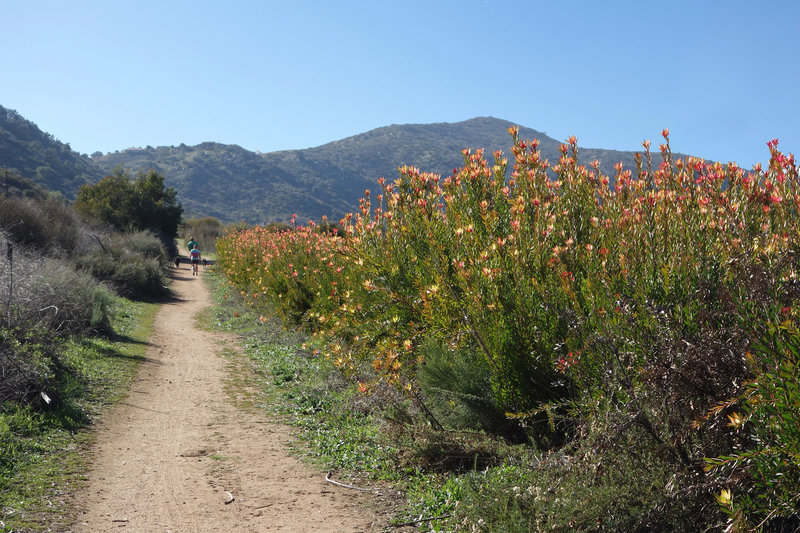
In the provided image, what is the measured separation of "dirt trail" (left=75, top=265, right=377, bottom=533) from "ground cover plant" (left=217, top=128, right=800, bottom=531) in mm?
977

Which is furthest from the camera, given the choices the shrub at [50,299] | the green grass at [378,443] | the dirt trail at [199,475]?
the shrub at [50,299]

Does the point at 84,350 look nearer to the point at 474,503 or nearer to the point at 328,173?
the point at 474,503

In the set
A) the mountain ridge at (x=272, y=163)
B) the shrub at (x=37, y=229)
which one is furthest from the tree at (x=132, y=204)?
the mountain ridge at (x=272, y=163)

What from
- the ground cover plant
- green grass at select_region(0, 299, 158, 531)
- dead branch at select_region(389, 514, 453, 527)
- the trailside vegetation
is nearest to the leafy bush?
the trailside vegetation

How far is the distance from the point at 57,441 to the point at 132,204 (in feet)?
95.2

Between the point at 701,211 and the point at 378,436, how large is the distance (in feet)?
11.1

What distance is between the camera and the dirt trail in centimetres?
399

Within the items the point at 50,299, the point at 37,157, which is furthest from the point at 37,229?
the point at 37,157

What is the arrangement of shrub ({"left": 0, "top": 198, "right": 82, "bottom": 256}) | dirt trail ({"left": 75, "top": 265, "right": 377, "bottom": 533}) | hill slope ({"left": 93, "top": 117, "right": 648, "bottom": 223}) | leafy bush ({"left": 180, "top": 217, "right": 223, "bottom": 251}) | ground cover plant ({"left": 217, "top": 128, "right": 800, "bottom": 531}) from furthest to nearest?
hill slope ({"left": 93, "top": 117, "right": 648, "bottom": 223}) < leafy bush ({"left": 180, "top": 217, "right": 223, "bottom": 251}) < shrub ({"left": 0, "top": 198, "right": 82, "bottom": 256}) < dirt trail ({"left": 75, "top": 265, "right": 377, "bottom": 533}) < ground cover plant ({"left": 217, "top": 128, "right": 800, "bottom": 531})

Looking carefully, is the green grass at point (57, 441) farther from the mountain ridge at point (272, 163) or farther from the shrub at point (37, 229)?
the mountain ridge at point (272, 163)

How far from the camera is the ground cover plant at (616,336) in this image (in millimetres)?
2668

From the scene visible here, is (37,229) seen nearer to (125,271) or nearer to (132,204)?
(125,271)

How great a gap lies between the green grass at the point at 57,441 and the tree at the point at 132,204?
2271 centimetres

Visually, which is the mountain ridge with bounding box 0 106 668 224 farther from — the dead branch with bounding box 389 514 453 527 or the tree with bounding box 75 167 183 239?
the dead branch with bounding box 389 514 453 527
